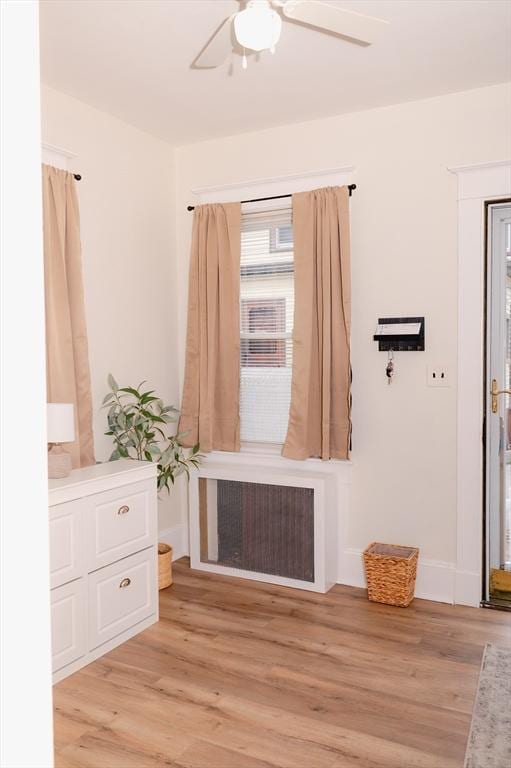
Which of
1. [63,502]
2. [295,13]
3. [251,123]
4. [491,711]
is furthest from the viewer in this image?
[251,123]

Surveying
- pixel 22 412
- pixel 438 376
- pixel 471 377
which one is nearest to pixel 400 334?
pixel 438 376

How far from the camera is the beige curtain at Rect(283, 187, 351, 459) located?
11.8 ft

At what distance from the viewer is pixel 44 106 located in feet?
10.4

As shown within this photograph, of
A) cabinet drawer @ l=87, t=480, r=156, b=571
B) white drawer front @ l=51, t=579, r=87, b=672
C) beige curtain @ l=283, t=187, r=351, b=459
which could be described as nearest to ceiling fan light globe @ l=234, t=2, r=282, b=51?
beige curtain @ l=283, t=187, r=351, b=459

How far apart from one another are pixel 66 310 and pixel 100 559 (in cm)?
127

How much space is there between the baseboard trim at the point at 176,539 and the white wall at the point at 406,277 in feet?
3.93

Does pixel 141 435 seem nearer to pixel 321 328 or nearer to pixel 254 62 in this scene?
pixel 321 328

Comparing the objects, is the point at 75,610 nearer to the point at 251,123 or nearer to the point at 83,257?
the point at 83,257

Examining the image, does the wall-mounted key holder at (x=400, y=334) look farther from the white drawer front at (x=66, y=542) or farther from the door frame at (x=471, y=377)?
the white drawer front at (x=66, y=542)

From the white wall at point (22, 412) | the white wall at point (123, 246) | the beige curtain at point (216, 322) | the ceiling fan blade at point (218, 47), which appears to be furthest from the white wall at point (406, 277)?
the white wall at point (22, 412)

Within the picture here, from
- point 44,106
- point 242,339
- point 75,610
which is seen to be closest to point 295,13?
point 44,106

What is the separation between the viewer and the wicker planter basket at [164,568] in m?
3.62

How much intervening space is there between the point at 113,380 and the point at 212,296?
867 mm

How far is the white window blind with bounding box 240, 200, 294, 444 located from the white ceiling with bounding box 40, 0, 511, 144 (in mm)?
655
